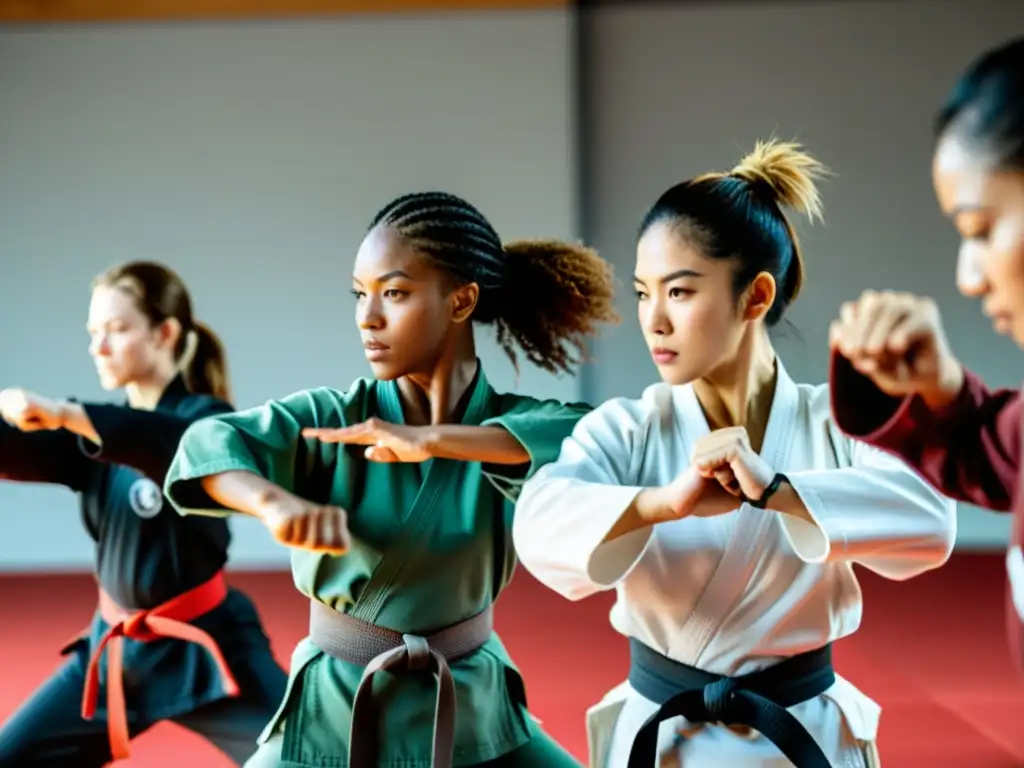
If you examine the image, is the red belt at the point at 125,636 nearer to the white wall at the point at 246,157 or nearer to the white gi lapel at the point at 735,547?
the white wall at the point at 246,157

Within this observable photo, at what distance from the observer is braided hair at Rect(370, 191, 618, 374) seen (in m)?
1.49

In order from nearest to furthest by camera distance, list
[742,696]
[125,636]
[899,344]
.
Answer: [899,344], [742,696], [125,636]

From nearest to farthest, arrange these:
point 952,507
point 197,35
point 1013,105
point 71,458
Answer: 1. point 1013,105
2. point 952,507
3. point 71,458
4. point 197,35

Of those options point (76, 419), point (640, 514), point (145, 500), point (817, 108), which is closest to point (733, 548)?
point (640, 514)

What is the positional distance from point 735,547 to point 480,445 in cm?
35

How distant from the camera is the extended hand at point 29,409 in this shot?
62.5 inches

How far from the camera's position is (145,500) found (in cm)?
193

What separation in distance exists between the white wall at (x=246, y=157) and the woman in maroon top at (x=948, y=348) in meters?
1.58

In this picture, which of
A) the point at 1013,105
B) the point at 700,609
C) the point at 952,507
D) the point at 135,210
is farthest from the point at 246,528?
the point at 1013,105

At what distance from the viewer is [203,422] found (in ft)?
4.82

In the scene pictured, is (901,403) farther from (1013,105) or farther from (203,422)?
(203,422)

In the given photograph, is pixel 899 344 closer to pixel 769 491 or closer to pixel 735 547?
pixel 769 491

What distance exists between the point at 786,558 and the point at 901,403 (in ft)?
0.92

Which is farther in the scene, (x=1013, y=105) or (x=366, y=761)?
(x=366, y=761)
